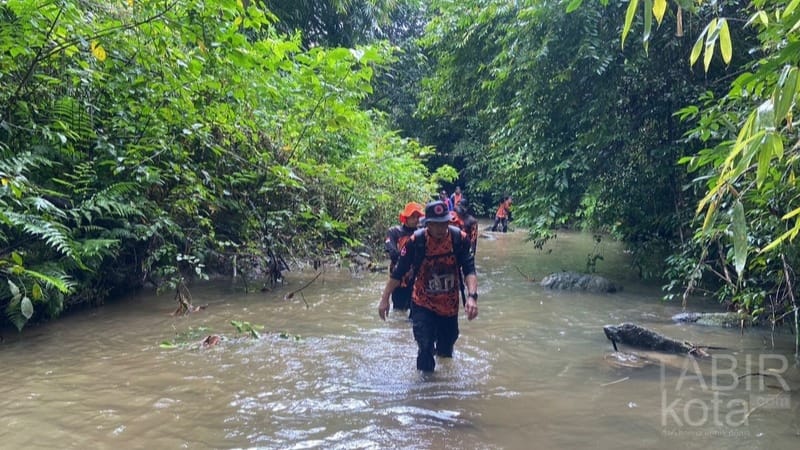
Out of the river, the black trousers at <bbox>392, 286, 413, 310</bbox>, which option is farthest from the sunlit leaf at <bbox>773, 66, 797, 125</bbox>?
the black trousers at <bbox>392, 286, 413, 310</bbox>

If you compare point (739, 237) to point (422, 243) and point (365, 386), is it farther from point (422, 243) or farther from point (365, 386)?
point (365, 386)

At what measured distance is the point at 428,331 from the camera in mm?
5352

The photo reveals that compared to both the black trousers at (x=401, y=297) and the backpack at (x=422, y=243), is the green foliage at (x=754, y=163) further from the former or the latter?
the black trousers at (x=401, y=297)

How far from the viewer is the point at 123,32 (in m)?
6.50

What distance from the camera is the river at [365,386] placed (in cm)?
392

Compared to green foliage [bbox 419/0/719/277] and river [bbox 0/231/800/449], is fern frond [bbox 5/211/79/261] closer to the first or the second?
river [bbox 0/231/800/449]

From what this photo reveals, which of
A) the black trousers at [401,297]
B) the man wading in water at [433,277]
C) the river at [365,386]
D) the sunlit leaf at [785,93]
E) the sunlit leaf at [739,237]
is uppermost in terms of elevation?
the sunlit leaf at [785,93]

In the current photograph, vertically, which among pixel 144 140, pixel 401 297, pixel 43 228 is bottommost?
pixel 401 297

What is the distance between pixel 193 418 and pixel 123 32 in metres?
4.69

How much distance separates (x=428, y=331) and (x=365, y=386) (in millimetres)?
793

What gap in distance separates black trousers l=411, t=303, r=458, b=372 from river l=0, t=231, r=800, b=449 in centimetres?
16

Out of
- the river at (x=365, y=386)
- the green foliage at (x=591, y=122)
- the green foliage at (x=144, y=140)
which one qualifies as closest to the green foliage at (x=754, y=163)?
the green foliage at (x=591, y=122)

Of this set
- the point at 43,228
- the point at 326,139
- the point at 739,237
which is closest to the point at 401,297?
the point at 326,139

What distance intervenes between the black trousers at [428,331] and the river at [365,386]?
0.16 meters
